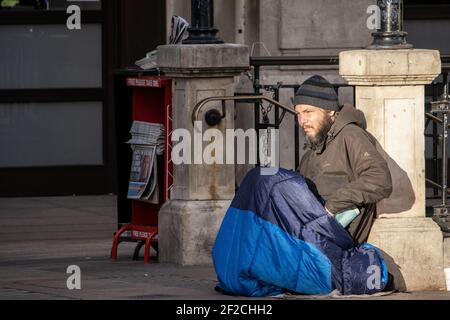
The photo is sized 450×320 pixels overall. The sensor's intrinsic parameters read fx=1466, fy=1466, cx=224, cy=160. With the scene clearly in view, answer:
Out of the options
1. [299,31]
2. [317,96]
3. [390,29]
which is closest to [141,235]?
[317,96]

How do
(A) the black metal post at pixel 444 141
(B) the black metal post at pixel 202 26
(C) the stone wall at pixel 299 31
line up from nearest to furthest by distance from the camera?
(A) the black metal post at pixel 444 141, (B) the black metal post at pixel 202 26, (C) the stone wall at pixel 299 31

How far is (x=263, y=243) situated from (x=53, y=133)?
6.80m

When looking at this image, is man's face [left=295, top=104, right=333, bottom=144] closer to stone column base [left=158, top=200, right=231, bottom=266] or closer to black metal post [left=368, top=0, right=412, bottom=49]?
black metal post [left=368, top=0, right=412, bottom=49]

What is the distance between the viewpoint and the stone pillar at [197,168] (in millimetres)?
11336

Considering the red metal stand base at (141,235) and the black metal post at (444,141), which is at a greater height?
the black metal post at (444,141)

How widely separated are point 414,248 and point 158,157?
2.49 metres

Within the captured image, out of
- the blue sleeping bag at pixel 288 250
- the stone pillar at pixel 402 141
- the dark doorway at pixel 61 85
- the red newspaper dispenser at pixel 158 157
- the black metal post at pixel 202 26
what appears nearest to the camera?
the blue sleeping bag at pixel 288 250

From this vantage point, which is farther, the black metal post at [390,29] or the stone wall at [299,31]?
the stone wall at [299,31]

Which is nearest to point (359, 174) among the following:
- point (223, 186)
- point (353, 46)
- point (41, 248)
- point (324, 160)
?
point (324, 160)

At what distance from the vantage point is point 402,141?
10.3m

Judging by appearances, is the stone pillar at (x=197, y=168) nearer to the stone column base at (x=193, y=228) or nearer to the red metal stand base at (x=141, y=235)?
the stone column base at (x=193, y=228)

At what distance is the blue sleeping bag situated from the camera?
9531 mm

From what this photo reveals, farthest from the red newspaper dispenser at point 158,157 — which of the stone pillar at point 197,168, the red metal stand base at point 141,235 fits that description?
the stone pillar at point 197,168

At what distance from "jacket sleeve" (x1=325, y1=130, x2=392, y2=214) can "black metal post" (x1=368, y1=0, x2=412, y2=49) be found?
997mm
